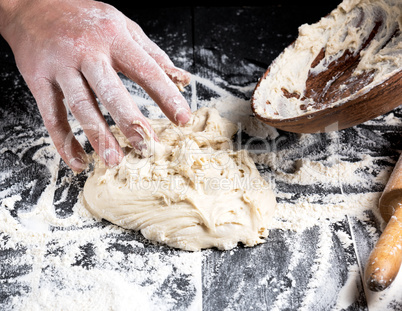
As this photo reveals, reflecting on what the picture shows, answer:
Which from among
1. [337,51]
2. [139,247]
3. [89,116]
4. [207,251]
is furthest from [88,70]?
[337,51]

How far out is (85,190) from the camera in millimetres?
1651

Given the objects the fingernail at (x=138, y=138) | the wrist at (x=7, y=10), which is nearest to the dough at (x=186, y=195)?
the fingernail at (x=138, y=138)

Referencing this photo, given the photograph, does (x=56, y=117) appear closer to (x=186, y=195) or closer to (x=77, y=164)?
(x=77, y=164)

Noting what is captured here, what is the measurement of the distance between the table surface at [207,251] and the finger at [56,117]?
20 centimetres

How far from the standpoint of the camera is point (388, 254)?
130cm

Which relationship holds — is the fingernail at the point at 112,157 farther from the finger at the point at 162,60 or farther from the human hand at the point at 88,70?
the finger at the point at 162,60

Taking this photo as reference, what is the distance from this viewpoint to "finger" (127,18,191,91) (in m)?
1.67

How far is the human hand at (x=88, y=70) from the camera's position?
4.92ft

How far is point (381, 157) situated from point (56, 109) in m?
1.33

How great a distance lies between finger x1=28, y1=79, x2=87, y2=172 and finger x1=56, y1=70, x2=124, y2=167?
0.06m

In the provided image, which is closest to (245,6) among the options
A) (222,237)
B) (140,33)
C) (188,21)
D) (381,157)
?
(188,21)

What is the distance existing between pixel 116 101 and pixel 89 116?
0.12m

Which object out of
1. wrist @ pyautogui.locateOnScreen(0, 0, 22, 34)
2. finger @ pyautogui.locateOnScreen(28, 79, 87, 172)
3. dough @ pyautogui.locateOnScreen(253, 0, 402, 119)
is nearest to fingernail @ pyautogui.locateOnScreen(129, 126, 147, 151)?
finger @ pyautogui.locateOnScreen(28, 79, 87, 172)

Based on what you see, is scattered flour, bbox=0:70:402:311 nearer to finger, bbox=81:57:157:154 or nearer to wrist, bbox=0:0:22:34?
finger, bbox=81:57:157:154
